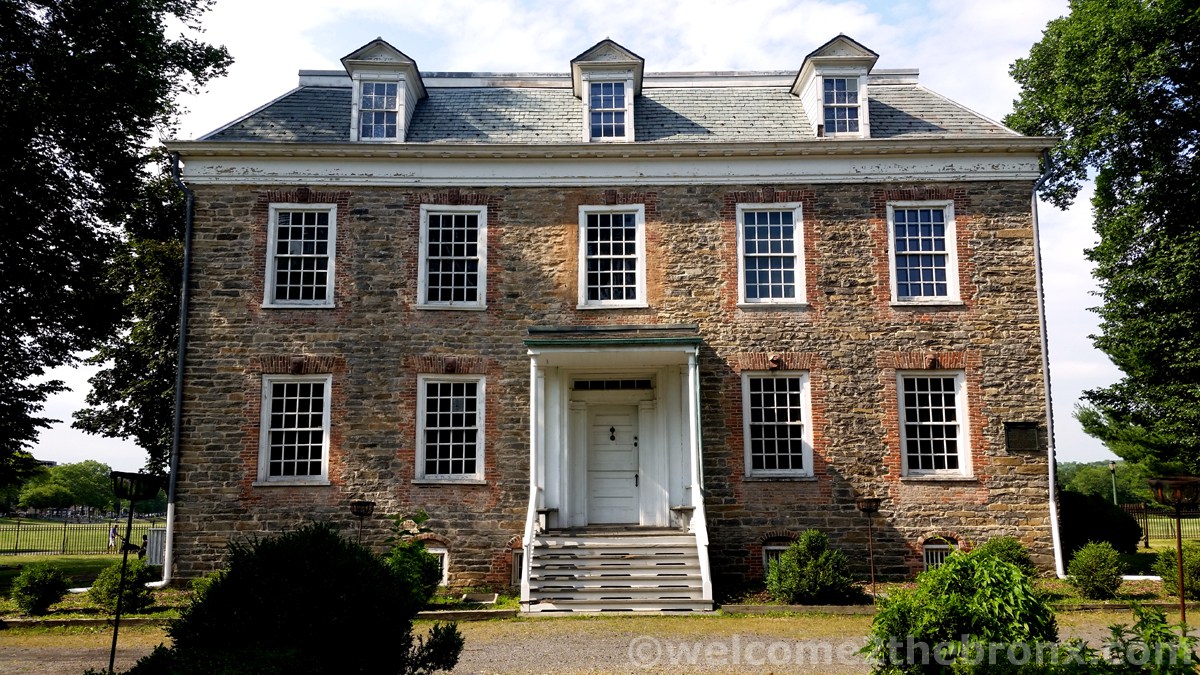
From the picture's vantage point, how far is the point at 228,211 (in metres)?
Answer: 16.0

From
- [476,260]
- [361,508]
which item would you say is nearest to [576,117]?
[476,260]

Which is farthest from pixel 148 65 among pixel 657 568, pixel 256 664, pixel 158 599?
pixel 256 664

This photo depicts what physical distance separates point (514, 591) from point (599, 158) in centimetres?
832

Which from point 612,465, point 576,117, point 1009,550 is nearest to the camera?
point 1009,550

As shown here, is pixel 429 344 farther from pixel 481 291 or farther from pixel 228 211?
pixel 228 211

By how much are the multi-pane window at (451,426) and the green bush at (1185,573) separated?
11.5m

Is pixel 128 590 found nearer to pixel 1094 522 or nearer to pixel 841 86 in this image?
pixel 841 86

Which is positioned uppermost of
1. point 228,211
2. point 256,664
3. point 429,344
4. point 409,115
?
point 409,115

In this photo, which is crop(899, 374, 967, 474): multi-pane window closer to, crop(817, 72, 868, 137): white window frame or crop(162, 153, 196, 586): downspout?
crop(817, 72, 868, 137): white window frame

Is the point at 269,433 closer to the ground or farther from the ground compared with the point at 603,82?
closer to the ground

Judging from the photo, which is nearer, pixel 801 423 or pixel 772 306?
pixel 801 423

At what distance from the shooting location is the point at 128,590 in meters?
12.9

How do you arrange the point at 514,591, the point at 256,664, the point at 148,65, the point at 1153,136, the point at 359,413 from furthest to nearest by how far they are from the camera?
the point at 1153,136 → the point at 148,65 → the point at 359,413 → the point at 514,591 → the point at 256,664

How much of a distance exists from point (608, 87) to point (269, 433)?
9.57m
